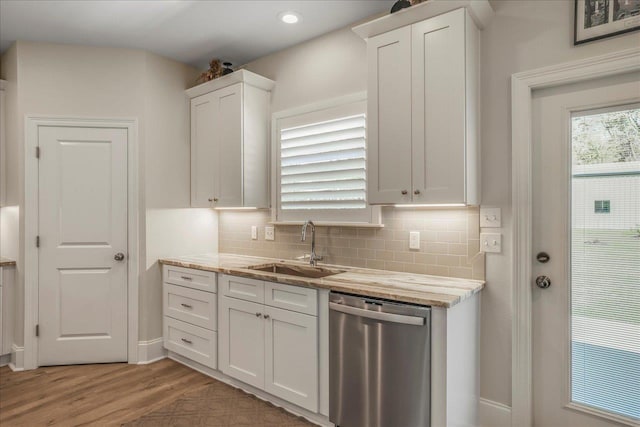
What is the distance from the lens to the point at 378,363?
2047mm

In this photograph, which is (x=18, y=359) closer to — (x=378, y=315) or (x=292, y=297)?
(x=292, y=297)

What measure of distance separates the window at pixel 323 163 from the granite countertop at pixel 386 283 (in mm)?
460

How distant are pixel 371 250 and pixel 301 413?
3.91 feet

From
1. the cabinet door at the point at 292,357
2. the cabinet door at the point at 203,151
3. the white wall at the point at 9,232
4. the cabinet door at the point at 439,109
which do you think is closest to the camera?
the cabinet door at the point at 439,109

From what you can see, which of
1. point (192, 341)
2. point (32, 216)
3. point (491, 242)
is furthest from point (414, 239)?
point (32, 216)

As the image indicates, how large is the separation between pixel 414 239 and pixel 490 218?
1.70ft

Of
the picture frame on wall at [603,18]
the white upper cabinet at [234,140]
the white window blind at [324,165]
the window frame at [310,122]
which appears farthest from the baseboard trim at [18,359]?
the picture frame on wall at [603,18]

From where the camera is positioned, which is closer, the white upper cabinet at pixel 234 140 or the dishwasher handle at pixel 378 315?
the dishwasher handle at pixel 378 315

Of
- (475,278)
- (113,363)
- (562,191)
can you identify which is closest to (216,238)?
(113,363)

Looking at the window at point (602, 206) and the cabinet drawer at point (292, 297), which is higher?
the window at point (602, 206)

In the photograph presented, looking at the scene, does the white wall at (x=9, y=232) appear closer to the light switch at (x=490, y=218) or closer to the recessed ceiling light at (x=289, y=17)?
the recessed ceiling light at (x=289, y=17)

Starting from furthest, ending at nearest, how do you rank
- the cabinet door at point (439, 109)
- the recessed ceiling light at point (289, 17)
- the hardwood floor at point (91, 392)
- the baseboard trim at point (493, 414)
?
the recessed ceiling light at point (289, 17)
the hardwood floor at point (91, 392)
the baseboard trim at point (493, 414)
the cabinet door at point (439, 109)

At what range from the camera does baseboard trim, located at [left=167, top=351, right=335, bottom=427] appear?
242cm

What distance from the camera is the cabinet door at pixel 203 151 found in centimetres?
352
